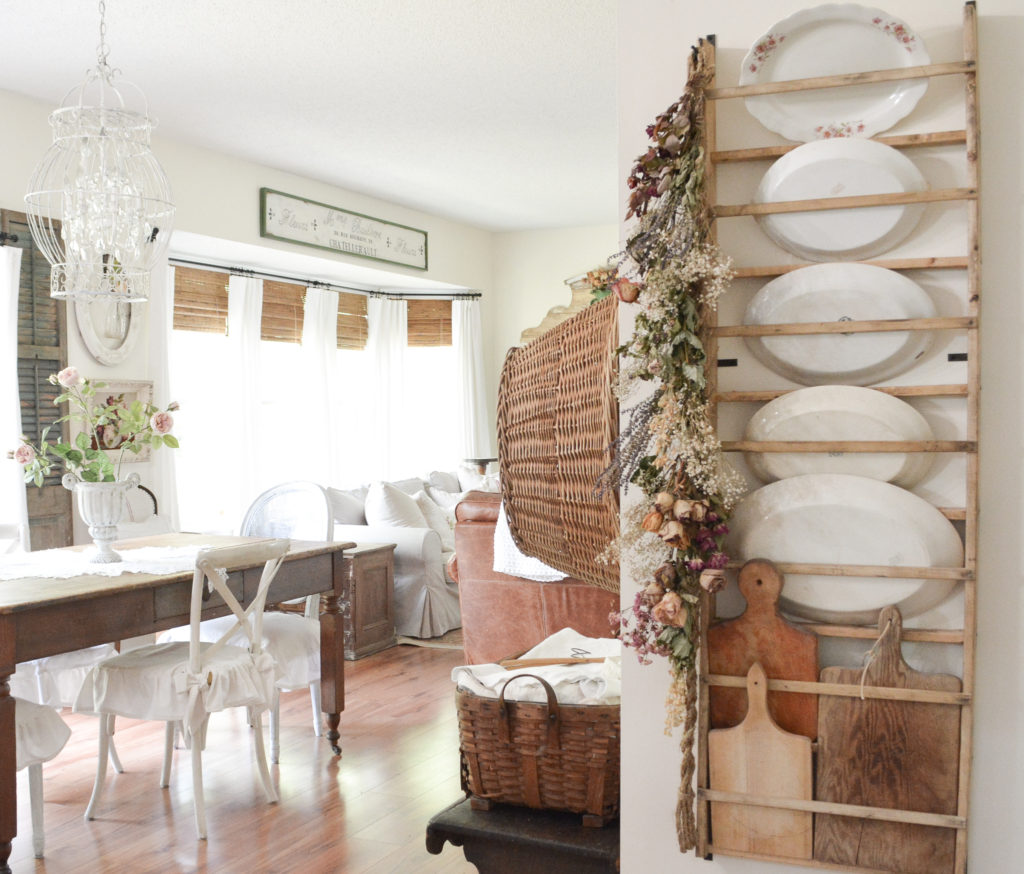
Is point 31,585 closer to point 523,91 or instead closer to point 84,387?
point 84,387

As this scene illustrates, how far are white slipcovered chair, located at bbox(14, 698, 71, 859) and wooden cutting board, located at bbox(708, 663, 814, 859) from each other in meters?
2.14

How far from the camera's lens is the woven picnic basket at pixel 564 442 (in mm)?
1417

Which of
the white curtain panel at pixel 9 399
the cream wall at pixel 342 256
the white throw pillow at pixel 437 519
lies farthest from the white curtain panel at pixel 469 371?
the white curtain panel at pixel 9 399

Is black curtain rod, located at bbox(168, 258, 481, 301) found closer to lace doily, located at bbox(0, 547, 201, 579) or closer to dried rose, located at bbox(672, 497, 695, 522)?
lace doily, located at bbox(0, 547, 201, 579)

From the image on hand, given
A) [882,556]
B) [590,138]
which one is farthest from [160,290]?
[882,556]

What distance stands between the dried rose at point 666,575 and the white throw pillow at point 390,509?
465cm

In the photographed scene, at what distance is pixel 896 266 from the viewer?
1.33 meters

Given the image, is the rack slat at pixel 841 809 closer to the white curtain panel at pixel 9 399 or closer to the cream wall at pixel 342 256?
the white curtain panel at pixel 9 399

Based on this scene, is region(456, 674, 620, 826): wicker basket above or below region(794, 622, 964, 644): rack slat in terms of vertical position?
below

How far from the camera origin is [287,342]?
6871 mm

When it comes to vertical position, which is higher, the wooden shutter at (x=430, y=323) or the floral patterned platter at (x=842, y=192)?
the wooden shutter at (x=430, y=323)

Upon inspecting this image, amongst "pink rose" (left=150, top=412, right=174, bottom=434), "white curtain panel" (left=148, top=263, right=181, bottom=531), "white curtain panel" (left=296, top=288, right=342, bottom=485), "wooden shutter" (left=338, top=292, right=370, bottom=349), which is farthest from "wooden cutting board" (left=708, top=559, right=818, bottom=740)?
"wooden shutter" (left=338, top=292, right=370, bottom=349)

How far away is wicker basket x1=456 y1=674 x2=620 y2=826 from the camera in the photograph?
1649mm

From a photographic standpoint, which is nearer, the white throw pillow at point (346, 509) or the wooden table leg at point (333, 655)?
the wooden table leg at point (333, 655)
